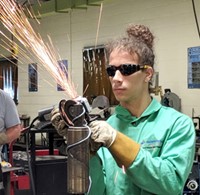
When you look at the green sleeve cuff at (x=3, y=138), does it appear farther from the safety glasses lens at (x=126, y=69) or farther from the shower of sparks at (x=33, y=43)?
the safety glasses lens at (x=126, y=69)

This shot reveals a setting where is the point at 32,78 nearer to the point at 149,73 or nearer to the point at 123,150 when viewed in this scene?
the point at 149,73

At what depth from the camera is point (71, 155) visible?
3.66 feet

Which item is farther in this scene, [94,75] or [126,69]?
[94,75]

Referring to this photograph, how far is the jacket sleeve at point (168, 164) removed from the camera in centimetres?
120

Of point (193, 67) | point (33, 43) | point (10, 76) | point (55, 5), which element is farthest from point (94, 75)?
point (33, 43)

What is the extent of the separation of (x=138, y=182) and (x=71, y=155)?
249 mm

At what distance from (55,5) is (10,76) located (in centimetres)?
269

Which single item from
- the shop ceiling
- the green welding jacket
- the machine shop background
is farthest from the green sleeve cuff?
the shop ceiling

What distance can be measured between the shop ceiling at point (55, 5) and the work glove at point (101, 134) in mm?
5667

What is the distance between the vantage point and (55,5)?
7117 mm

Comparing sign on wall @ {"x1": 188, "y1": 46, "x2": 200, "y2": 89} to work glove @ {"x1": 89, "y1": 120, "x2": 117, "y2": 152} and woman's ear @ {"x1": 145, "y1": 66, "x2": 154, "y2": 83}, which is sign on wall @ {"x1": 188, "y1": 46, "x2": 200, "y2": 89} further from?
work glove @ {"x1": 89, "y1": 120, "x2": 117, "y2": 152}

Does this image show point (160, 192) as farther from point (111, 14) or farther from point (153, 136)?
point (111, 14)

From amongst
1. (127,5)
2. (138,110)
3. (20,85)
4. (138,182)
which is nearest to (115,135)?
(138,182)

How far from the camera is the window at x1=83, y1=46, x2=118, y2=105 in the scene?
21.9 ft
